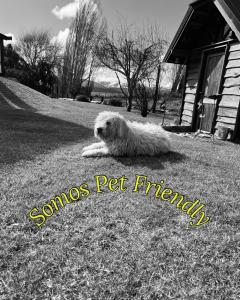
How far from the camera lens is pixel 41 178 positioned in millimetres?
3156

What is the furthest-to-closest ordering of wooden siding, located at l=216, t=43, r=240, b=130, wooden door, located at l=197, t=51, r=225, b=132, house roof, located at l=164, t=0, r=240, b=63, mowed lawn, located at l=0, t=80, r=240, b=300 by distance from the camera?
wooden door, located at l=197, t=51, r=225, b=132, wooden siding, located at l=216, t=43, r=240, b=130, house roof, located at l=164, t=0, r=240, b=63, mowed lawn, located at l=0, t=80, r=240, b=300

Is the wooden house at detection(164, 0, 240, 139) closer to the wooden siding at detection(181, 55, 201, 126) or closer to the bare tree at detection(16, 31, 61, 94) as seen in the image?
the wooden siding at detection(181, 55, 201, 126)

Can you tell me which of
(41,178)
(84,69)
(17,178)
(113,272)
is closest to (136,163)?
(41,178)

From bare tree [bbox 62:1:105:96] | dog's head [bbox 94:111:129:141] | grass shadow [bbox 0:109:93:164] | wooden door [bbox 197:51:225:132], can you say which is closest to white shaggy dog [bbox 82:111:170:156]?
dog's head [bbox 94:111:129:141]

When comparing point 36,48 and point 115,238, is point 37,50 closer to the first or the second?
point 36,48

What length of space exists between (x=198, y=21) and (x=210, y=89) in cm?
275

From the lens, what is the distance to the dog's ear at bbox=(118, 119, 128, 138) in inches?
162

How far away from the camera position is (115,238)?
199 centimetres

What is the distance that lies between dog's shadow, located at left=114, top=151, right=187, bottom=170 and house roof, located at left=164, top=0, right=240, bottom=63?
4483mm

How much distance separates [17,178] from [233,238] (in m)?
2.79

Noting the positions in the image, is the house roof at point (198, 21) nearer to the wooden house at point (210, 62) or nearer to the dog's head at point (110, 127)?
the wooden house at point (210, 62)

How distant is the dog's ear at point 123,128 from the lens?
13.5ft

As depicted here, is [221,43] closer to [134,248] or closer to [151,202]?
[151,202]

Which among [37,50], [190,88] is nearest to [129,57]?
[190,88]
